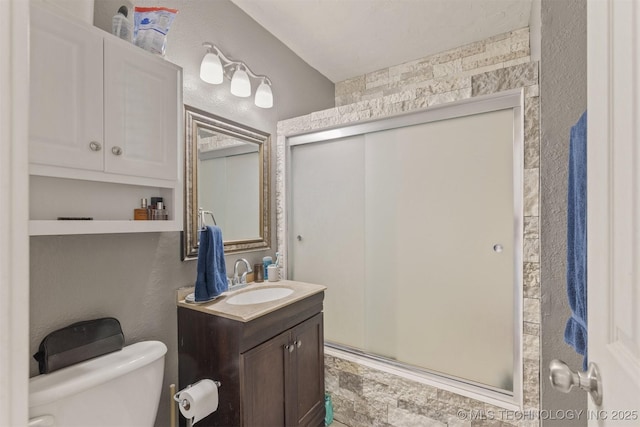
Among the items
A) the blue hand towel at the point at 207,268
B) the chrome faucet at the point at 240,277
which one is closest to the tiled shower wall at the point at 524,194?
the chrome faucet at the point at 240,277

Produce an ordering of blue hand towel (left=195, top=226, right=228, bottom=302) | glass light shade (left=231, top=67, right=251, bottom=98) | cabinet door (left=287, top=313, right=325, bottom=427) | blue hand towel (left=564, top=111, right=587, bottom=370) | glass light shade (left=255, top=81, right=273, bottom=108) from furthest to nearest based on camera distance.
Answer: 1. glass light shade (left=255, top=81, right=273, bottom=108)
2. glass light shade (left=231, top=67, right=251, bottom=98)
3. cabinet door (left=287, top=313, right=325, bottom=427)
4. blue hand towel (left=195, top=226, right=228, bottom=302)
5. blue hand towel (left=564, top=111, right=587, bottom=370)

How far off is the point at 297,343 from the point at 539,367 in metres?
1.13

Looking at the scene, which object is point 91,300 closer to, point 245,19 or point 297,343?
point 297,343

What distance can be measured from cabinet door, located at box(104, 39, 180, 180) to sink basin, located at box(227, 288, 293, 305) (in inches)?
28.6

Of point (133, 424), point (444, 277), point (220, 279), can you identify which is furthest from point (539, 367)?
point (133, 424)

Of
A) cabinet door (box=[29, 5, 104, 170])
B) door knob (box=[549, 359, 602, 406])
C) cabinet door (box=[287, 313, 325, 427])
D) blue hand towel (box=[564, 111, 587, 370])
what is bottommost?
cabinet door (box=[287, 313, 325, 427])

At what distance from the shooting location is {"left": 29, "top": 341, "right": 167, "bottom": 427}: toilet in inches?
33.3

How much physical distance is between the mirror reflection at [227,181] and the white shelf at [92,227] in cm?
29

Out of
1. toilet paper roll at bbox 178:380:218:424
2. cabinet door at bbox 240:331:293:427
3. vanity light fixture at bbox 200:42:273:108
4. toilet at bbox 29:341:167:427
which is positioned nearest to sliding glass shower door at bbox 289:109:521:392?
vanity light fixture at bbox 200:42:273:108

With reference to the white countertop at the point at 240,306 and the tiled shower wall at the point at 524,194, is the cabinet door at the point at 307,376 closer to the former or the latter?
the white countertop at the point at 240,306

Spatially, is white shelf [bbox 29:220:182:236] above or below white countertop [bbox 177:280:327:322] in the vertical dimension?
above

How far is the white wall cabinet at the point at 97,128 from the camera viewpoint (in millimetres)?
856

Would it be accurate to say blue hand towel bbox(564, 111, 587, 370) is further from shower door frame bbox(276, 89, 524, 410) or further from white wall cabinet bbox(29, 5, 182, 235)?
white wall cabinet bbox(29, 5, 182, 235)
